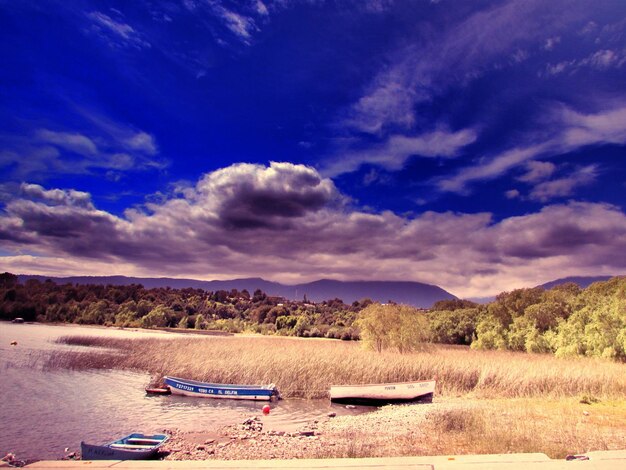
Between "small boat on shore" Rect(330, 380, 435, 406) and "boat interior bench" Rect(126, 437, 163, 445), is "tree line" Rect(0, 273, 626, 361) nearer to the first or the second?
"small boat on shore" Rect(330, 380, 435, 406)

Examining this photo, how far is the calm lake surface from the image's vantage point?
1625 centimetres

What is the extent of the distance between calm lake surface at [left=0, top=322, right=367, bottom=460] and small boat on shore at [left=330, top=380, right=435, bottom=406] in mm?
842

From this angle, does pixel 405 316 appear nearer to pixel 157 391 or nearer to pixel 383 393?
pixel 383 393

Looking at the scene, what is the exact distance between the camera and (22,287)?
13950 centimetres

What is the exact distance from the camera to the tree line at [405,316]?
36.8 m

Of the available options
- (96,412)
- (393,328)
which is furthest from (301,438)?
(393,328)

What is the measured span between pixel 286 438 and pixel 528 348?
35529 millimetres

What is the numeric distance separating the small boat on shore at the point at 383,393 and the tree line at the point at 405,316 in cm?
1456

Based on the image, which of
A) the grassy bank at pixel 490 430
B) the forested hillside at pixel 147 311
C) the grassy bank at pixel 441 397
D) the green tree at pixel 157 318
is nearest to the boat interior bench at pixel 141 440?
the grassy bank at pixel 441 397

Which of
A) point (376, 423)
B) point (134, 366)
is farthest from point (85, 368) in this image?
point (376, 423)

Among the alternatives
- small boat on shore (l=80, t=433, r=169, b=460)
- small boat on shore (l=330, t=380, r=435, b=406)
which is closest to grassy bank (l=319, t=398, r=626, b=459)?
small boat on shore (l=330, t=380, r=435, b=406)

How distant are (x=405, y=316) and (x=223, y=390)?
60.7ft

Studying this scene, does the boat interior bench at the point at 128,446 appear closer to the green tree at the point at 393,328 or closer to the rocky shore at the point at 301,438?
the rocky shore at the point at 301,438

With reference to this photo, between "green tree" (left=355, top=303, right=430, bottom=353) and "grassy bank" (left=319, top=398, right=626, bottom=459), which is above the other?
"green tree" (left=355, top=303, right=430, bottom=353)
